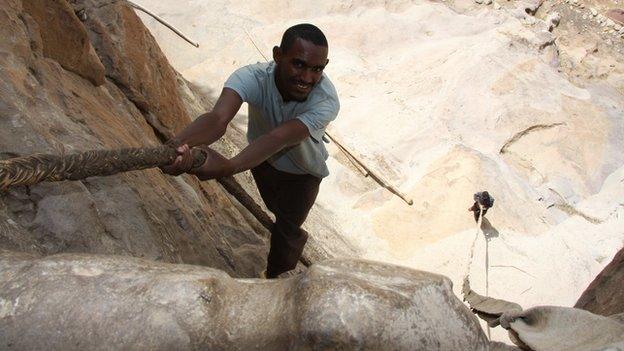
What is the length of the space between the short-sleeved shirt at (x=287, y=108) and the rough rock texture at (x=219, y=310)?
1431 mm

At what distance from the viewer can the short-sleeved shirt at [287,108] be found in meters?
2.74

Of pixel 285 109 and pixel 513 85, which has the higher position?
pixel 285 109

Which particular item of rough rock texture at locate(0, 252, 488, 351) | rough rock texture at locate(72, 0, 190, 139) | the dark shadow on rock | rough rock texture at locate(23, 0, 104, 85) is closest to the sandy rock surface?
the dark shadow on rock

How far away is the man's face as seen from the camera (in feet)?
8.66

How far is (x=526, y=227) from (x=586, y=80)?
366 centimetres

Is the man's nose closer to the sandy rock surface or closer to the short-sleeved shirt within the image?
the short-sleeved shirt

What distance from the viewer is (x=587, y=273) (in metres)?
5.91

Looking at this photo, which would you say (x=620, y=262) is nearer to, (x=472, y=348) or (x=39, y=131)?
(x=472, y=348)

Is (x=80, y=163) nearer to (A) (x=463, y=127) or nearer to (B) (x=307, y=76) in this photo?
(B) (x=307, y=76)

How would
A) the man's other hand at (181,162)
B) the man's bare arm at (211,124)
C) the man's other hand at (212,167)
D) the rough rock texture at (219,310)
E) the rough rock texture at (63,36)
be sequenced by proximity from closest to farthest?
the rough rock texture at (219,310) → the man's other hand at (181,162) → the man's other hand at (212,167) → the man's bare arm at (211,124) → the rough rock texture at (63,36)

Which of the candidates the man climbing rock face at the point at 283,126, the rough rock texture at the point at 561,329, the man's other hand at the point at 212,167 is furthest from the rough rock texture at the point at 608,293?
the man's other hand at the point at 212,167

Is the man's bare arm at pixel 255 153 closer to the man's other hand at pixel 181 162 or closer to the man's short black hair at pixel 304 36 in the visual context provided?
the man's other hand at pixel 181 162

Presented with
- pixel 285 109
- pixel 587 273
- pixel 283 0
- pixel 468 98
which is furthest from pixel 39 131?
pixel 283 0

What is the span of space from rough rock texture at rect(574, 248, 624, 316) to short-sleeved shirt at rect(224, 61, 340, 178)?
5.05ft
